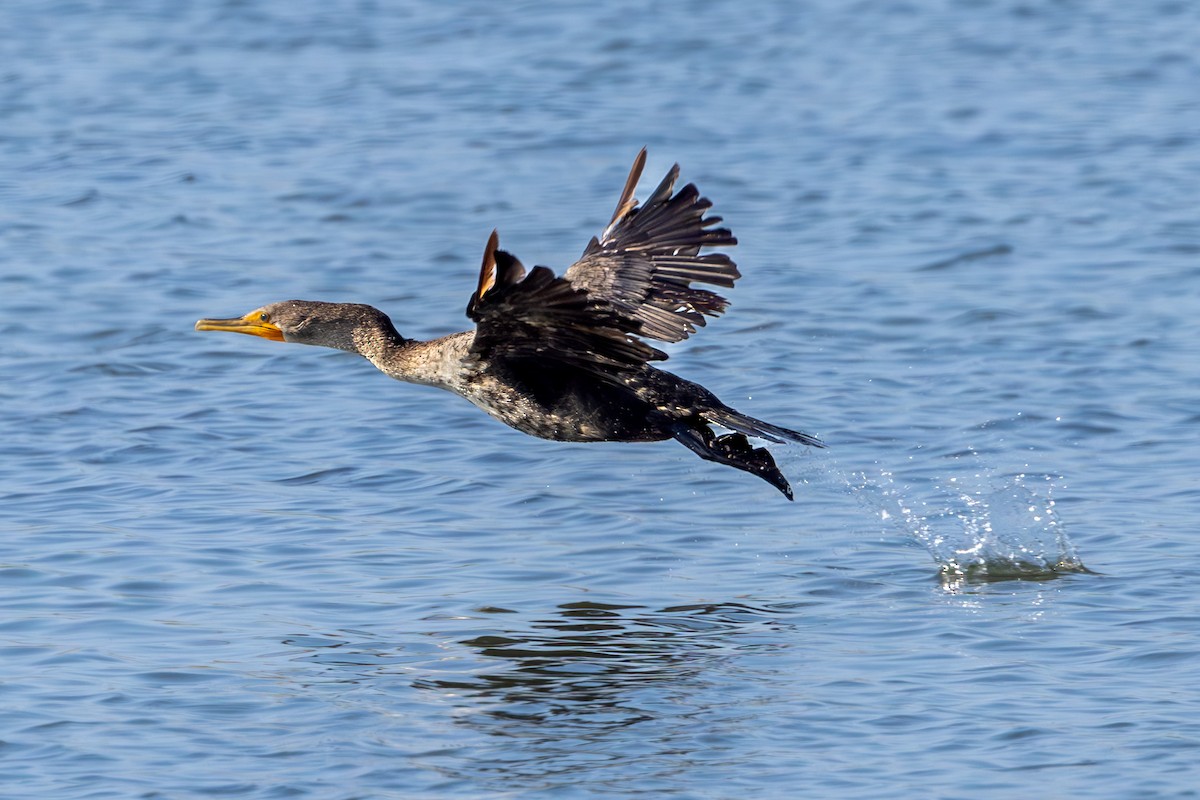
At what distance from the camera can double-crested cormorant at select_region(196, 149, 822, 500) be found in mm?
6715

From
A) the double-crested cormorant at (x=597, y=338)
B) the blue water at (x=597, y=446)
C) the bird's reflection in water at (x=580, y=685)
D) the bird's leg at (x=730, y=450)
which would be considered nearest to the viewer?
the bird's reflection in water at (x=580, y=685)

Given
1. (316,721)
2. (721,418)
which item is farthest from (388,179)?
(316,721)

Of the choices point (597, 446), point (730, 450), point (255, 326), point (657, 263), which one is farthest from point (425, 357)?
point (597, 446)

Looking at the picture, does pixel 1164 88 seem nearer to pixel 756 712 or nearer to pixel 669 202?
pixel 669 202

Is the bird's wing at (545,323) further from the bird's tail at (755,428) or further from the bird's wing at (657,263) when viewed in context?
the bird's wing at (657,263)

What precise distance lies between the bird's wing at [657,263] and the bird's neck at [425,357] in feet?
2.03

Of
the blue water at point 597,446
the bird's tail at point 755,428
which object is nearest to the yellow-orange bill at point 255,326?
the blue water at point 597,446

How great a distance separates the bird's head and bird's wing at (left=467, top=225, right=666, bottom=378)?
0.94 m

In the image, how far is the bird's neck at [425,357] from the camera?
7.31m

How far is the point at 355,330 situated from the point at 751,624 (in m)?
2.13

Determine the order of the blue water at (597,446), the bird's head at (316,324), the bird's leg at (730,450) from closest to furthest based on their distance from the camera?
1. the blue water at (597,446)
2. the bird's leg at (730,450)
3. the bird's head at (316,324)

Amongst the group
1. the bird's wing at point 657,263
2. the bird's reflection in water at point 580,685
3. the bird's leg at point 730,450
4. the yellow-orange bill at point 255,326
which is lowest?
the bird's reflection in water at point 580,685

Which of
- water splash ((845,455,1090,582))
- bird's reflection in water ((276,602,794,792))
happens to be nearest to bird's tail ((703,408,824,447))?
bird's reflection in water ((276,602,794,792))

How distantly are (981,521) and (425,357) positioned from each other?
2.55 m
